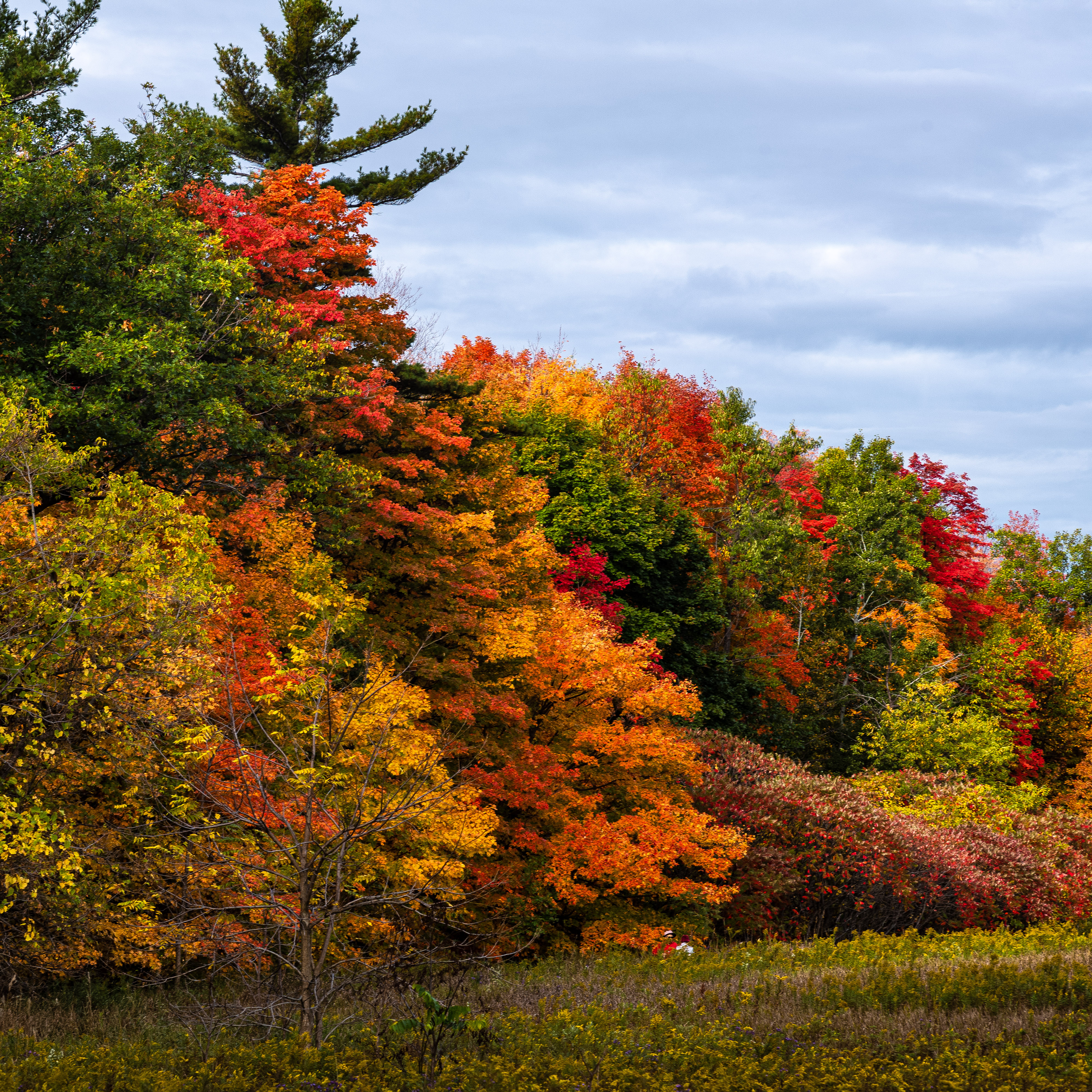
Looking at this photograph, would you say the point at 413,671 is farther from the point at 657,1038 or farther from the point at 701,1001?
the point at 657,1038

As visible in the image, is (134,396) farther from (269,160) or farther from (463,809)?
(269,160)

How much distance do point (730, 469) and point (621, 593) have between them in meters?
12.5

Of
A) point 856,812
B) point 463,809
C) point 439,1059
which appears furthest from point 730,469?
point 439,1059

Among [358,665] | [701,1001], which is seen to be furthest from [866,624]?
[701,1001]

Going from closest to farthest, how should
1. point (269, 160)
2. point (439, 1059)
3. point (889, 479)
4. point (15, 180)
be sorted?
1. point (439, 1059)
2. point (15, 180)
3. point (269, 160)
4. point (889, 479)

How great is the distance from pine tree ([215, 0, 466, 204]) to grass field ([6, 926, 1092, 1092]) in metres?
24.8

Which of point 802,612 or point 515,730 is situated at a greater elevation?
point 802,612

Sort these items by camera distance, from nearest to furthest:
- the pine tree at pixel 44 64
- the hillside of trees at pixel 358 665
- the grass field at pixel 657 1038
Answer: the grass field at pixel 657 1038 → the hillside of trees at pixel 358 665 → the pine tree at pixel 44 64

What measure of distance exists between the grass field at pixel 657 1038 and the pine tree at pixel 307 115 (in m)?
24.8

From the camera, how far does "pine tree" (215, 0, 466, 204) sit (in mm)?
31672

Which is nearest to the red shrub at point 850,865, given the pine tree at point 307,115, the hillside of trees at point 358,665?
the hillside of trees at point 358,665

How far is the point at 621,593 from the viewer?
36.4m

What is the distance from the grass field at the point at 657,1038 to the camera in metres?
9.07

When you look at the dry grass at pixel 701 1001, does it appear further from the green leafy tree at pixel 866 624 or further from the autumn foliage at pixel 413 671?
the green leafy tree at pixel 866 624
